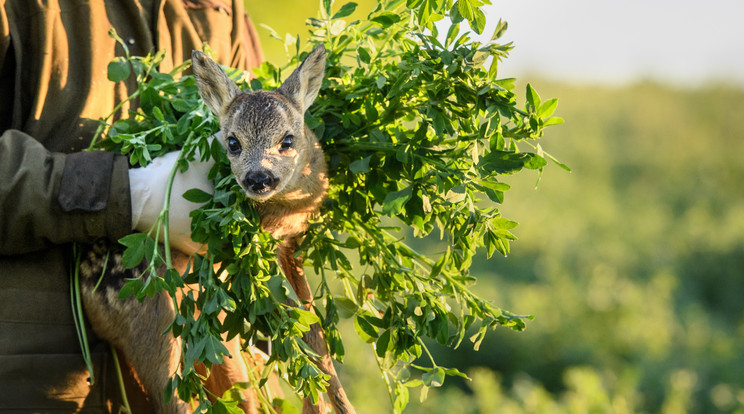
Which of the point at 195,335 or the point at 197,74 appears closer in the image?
the point at 195,335

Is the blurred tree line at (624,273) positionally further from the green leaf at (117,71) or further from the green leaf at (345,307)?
the green leaf at (117,71)

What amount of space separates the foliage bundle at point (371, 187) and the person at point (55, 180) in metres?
0.11

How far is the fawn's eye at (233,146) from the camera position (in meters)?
2.58

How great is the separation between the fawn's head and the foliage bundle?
2.2 inches

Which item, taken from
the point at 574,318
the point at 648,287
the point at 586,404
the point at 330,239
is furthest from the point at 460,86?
the point at 648,287

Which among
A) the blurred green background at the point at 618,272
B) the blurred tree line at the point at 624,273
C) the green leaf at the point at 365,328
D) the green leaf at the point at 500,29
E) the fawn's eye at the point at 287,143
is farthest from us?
the blurred tree line at the point at 624,273

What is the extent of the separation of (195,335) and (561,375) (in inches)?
261

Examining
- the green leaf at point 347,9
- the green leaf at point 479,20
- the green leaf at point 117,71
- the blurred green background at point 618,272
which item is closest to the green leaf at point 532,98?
the green leaf at point 479,20

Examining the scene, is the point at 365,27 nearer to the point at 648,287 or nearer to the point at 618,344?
the point at 618,344

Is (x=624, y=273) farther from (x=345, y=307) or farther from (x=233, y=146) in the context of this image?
(x=233, y=146)

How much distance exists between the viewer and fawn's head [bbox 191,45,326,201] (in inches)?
99.3

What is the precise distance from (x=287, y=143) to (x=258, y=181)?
13.2 inches

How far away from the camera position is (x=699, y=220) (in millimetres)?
12555

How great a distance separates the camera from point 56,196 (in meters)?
2.39
